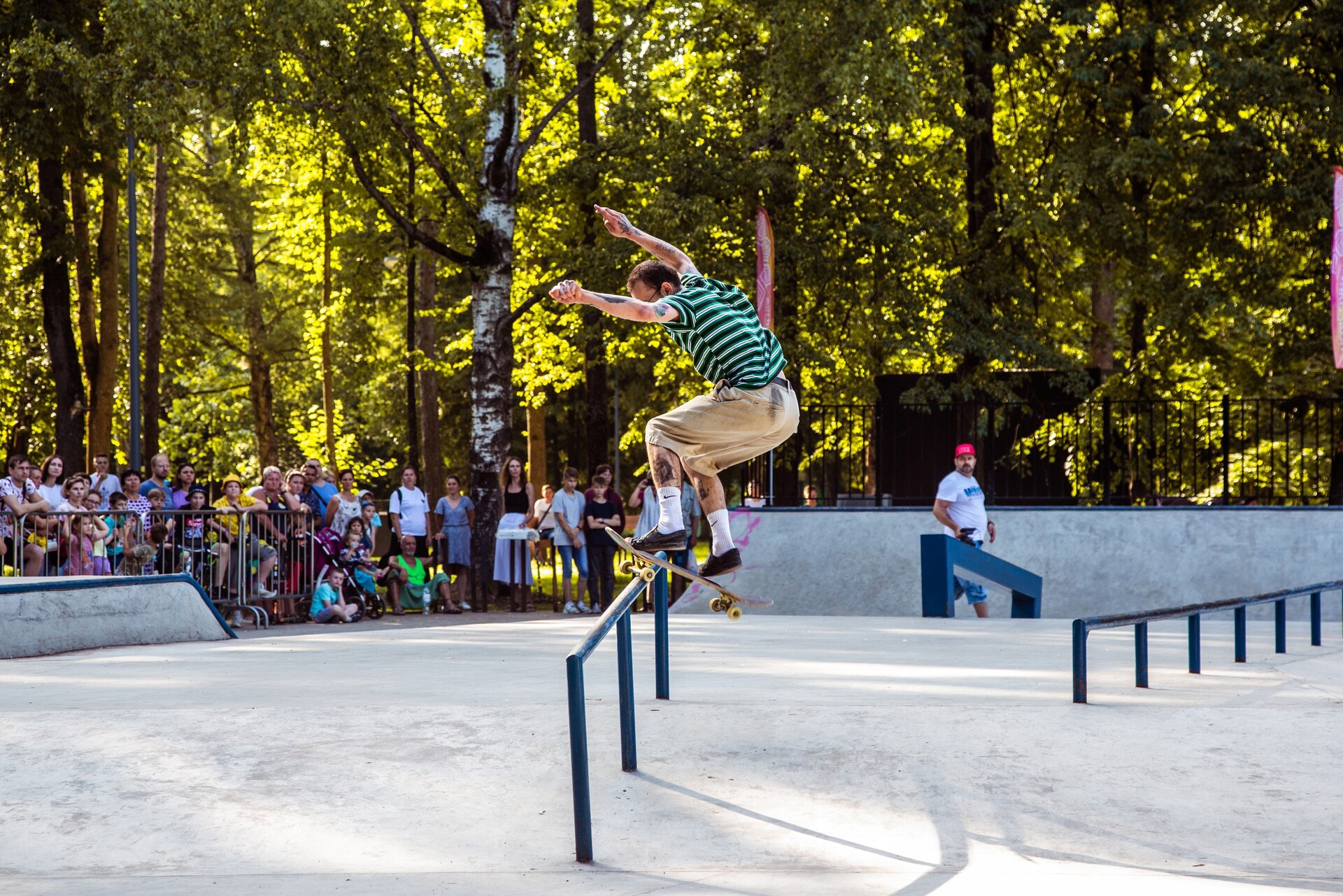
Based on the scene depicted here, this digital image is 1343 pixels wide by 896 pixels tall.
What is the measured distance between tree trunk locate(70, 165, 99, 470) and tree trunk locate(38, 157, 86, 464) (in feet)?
2.43

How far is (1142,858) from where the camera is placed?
4.97 m

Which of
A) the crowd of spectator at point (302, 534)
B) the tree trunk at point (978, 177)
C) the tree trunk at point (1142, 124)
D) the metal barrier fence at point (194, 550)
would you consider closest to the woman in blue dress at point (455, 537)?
the crowd of spectator at point (302, 534)

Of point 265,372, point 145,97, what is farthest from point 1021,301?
point 265,372

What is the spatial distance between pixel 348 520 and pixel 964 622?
7.35m

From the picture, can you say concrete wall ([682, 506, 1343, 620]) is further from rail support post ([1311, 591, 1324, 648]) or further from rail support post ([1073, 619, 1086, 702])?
rail support post ([1073, 619, 1086, 702])

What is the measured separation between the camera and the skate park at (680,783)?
483 centimetres

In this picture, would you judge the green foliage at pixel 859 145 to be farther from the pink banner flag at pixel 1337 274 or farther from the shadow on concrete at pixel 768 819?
the shadow on concrete at pixel 768 819

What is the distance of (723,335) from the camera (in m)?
6.50

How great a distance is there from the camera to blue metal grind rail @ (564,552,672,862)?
192 inches

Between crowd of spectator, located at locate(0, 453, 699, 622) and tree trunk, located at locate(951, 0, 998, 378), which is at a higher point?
tree trunk, located at locate(951, 0, 998, 378)

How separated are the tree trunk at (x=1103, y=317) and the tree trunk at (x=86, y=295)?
18.1 metres

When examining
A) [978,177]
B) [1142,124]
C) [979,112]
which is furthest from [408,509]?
[1142,124]

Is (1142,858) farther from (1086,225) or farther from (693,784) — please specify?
(1086,225)

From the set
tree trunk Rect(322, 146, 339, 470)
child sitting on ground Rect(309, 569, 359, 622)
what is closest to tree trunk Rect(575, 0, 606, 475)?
tree trunk Rect(322, 146, 339, 470)
